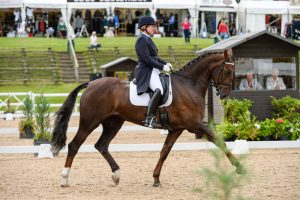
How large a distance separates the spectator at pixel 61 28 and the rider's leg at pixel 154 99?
4348 centimetres

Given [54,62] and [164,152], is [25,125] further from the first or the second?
[54,62]

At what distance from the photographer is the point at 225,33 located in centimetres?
5131

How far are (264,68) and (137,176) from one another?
8503mm

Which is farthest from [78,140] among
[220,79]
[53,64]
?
[53,64]

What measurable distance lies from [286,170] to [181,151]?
400 centimetres

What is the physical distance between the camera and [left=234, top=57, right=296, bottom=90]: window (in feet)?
74.0

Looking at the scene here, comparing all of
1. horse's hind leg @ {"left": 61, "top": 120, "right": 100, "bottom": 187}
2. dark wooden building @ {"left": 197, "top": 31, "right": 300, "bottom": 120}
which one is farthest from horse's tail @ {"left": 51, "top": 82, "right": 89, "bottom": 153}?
dark wooden building @ {"left": 197, "top": 31, "right": 300, "bottom": 120}

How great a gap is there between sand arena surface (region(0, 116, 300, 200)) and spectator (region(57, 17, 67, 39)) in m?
38.7

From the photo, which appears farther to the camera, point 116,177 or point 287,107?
point 287,107

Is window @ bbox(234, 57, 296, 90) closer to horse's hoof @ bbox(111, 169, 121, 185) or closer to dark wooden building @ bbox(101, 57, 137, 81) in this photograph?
horse's hoof @ bbox(111, 169, 121, 185)

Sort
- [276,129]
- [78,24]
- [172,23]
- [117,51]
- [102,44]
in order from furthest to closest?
[172,23] < [78,24] < [102,44] < [117,51] < [276,129]

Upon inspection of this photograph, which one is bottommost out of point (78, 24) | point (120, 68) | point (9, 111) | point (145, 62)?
point (9, 111)

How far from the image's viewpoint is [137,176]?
15008 millimetres

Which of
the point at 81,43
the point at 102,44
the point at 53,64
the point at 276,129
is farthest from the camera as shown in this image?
the point at 81,43
